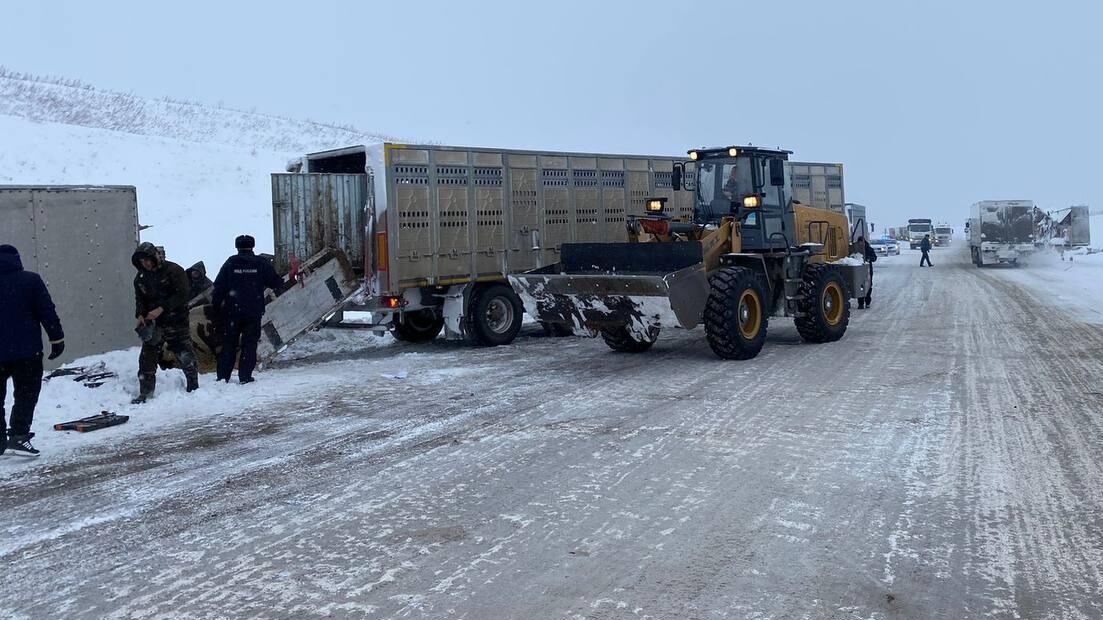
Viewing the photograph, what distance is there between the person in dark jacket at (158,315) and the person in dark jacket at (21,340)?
5.90 feet

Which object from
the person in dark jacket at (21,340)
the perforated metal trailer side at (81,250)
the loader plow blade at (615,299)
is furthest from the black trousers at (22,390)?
the loader plow blade at (615,299)

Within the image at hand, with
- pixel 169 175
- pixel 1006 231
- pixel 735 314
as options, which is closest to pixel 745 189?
pixel 735 314

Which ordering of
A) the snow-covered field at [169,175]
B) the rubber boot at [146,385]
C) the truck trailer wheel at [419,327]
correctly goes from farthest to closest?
the snow-covered field at [169,175], the truck trailer wheel at [419,327], the rubber boot at [146,385]

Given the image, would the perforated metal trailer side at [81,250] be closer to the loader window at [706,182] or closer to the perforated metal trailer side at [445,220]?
the perforated metal trailer side at [445,220]

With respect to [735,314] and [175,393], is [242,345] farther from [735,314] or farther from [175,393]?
[735,314]

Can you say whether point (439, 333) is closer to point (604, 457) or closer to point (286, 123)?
point (604, 457)

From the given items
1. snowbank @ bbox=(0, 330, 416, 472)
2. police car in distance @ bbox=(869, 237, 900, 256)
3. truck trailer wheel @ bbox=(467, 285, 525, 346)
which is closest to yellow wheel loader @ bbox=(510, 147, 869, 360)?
truck trailer wheel @ bbox=(467, 285, 525, 346)

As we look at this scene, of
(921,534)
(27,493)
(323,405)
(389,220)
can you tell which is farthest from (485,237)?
(921,534)

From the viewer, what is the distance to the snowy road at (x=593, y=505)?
4.36m

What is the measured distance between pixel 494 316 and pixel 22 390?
7.51 metres

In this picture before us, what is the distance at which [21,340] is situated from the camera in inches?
278

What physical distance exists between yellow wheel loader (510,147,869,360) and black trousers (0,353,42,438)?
237 inches

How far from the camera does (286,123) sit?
60.7 m

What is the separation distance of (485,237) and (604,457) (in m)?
7.36
